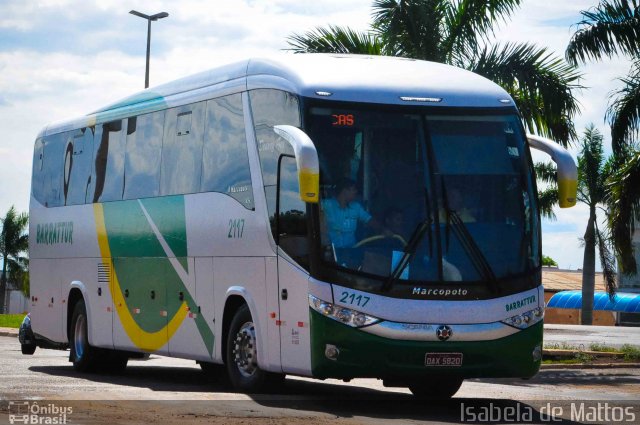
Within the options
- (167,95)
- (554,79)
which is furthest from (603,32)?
(167,95)

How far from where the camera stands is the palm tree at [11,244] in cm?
9181

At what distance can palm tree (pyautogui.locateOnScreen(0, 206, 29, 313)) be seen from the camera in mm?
91812

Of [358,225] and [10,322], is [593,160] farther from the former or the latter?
[358,225]

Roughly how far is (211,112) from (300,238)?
10.9 feet

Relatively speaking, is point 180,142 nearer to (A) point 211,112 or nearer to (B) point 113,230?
(A) point 211,112

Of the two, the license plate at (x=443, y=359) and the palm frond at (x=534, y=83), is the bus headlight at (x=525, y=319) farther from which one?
the palm frond at (x=534, y=83)

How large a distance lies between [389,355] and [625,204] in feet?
46.8

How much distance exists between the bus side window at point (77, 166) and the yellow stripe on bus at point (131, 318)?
0.70 metres

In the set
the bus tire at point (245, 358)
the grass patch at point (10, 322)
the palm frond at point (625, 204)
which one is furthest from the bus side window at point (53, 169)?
the grass patch at point (10, 322)

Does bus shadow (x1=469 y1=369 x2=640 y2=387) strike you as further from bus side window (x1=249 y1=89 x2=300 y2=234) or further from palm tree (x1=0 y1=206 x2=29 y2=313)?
palm tree (x1=0 y1=206 x2=29 y2=313)

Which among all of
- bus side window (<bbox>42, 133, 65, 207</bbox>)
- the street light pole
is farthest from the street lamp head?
bus side window (<bbox>42, 133, 65, 207</bbox>)

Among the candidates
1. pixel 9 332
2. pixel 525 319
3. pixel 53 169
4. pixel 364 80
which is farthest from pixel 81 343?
pixel 9 332

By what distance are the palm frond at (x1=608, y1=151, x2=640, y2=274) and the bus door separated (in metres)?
13.5

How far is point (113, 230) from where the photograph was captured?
1995 centimetres
